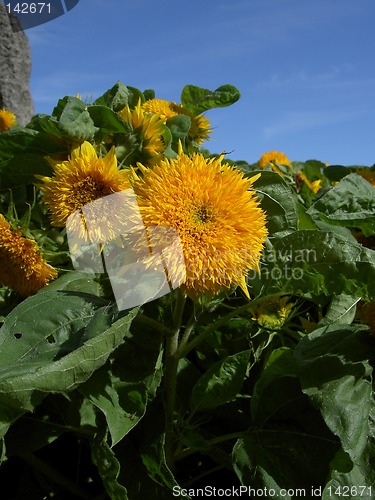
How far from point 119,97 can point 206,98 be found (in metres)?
Answer: 0.40

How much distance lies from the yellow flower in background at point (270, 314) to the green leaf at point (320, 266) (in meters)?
0.21

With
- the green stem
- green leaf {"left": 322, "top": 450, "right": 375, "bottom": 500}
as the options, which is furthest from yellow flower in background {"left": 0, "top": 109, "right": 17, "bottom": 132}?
green leaf {"left": 322, "top": 450, "right": 375, "bottom": 500}

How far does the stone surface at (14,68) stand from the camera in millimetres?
4430

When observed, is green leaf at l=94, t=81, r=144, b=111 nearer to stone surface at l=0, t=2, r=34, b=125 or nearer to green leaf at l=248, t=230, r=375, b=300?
green leaf at l=248, t=230, r=375, b=300

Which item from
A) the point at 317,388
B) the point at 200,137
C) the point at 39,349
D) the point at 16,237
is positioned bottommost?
the point at 317,388

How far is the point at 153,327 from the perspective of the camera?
1.09 metres

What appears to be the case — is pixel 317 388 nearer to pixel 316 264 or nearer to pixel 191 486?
pixel 316 264

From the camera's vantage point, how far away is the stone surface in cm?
443

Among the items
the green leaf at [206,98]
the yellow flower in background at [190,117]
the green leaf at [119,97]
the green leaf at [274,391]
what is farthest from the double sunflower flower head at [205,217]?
the green leaf at [206,98]

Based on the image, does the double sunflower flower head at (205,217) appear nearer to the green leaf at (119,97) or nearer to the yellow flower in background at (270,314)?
the yellow flower in background at (270,314)

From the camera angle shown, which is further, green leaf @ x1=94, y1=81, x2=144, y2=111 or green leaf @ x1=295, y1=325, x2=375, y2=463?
green leaf @ x1=94, y1=81, x2=144, y2=111

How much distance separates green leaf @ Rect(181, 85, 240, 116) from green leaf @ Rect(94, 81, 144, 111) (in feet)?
0.79

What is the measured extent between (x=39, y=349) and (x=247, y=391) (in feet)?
1.83

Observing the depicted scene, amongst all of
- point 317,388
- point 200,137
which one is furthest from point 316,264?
point 200,137
